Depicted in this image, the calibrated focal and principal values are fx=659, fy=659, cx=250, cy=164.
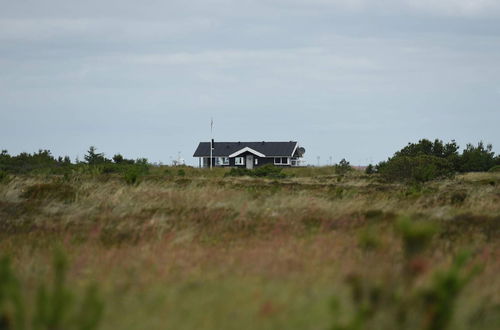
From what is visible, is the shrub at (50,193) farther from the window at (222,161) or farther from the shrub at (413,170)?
the window at (222,161)

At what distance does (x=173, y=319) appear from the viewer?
22.0 feet

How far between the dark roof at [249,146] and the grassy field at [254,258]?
6003 centimetres

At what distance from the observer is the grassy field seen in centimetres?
660

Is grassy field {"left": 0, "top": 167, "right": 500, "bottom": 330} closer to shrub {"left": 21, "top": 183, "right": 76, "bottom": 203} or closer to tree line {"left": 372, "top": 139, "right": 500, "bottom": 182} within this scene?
shrub {"left": 21, "top": 183, "right": 76, "bottom": 203}

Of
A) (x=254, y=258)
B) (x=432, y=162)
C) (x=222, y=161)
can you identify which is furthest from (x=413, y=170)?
(x=222, y=161)

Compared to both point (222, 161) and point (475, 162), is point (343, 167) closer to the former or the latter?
point (475, 162)

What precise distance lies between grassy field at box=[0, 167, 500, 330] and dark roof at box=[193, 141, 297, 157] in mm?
60032

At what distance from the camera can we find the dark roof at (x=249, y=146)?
7938 centimetres

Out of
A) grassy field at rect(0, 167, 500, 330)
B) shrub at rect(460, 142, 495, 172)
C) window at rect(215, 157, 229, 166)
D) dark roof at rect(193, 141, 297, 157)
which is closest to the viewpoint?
grassy field at rect(0, 167, 500, 330)

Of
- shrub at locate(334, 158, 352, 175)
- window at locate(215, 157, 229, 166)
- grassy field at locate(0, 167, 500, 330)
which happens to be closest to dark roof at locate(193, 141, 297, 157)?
window at locate(215, 157, 229, 166)

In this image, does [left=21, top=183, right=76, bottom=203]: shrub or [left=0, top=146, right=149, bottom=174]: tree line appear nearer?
[left=21, top=183, right=76, bottom=203]: shrub

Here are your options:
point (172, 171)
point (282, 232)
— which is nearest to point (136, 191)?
point (282, 232)

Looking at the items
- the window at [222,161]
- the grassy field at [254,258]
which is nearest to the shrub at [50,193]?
the grassy field at [254,258]

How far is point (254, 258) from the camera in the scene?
9.79 metres
